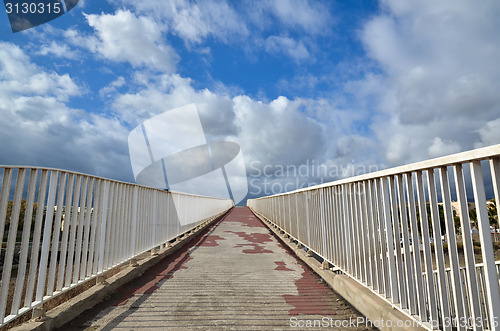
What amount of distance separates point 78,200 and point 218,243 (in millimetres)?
5552

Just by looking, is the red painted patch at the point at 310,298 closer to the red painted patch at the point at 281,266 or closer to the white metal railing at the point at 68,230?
the red painted patch at the point at 281,266

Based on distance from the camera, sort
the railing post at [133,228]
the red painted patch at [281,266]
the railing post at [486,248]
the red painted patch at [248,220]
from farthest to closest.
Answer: the red painted patch at [248,220] → the red painted patch at [281,266] → the railing post at [133,228] → the railing post at [486,248]

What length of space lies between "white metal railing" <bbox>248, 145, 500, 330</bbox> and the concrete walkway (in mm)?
587

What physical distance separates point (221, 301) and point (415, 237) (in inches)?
94.9

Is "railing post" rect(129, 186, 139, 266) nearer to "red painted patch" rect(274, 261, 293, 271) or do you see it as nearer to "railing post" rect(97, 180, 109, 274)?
"railing post" rect(97, 180, 109, 274)

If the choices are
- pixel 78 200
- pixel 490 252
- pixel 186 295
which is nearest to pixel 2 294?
pixel 78 200

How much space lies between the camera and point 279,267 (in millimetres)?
5555

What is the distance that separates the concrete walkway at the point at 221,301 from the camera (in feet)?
10.1

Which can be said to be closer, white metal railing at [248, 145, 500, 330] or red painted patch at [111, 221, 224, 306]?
white metal railing at [248, 145, 500, 330]

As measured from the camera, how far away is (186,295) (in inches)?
153

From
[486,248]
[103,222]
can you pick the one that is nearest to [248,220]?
[103,222]

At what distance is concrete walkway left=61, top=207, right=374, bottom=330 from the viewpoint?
3074mm

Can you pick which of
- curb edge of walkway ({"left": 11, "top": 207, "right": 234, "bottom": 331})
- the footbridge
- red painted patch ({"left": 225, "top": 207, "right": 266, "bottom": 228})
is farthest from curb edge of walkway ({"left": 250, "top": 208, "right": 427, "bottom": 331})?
red painted patch ({"left": 225, "top": 207, "right": 266, "bottom": 228})

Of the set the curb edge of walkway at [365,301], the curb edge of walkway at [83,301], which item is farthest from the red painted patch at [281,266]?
the curb edge of walkway at [83,301]
